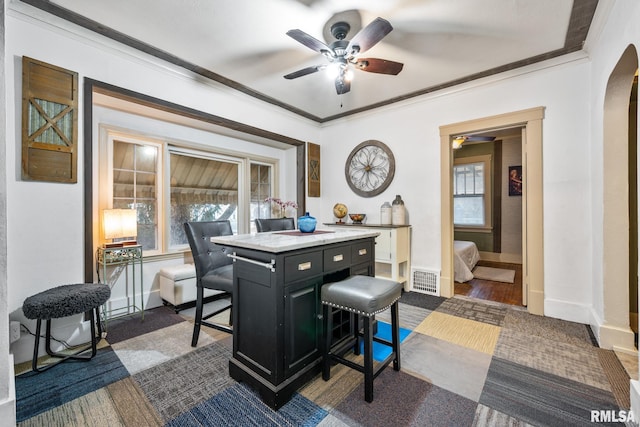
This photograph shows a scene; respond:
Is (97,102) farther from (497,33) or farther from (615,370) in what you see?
(615,370)

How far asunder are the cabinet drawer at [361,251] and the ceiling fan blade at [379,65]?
1559 mm

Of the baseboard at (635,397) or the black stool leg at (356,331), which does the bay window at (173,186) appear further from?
the baseboard at (635,397)

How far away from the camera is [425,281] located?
365 cm

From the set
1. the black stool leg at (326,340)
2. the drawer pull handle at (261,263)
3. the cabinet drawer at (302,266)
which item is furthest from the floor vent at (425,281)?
the drawer pull handle at (261,263)

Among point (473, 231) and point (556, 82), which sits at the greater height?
point (556, 82)

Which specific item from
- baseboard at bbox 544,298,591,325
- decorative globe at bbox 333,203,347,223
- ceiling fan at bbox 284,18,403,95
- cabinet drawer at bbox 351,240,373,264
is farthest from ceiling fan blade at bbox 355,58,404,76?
baseboard at bbox 544,298,591,325

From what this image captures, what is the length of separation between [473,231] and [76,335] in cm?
660

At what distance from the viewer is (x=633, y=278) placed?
2.52m

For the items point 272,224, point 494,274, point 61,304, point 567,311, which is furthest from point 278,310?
point 494,274

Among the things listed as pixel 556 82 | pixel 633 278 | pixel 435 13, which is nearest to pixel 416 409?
pixel 633 278

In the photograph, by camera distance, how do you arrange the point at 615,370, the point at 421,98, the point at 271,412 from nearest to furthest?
the point at 271,412 < the point at 615,370 < the point at 421,98

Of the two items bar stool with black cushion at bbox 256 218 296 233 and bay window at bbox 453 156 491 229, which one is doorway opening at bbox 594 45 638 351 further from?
bay window at bbox 453 156 491 229

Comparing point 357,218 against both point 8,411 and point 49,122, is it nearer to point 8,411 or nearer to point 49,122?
point 49,122

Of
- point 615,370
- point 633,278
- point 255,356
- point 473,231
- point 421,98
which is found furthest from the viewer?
point 473,231
